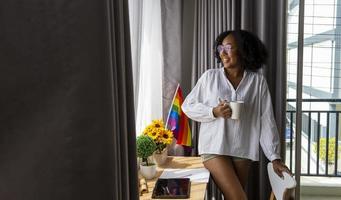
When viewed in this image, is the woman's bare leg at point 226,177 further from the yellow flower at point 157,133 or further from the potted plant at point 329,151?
the potted plant at point 329,151

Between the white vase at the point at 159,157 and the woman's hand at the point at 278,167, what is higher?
the woman's hand at the point at 278,167

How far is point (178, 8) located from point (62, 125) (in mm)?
2519

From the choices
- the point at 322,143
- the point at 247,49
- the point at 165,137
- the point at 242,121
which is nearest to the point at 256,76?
the point at 247,49

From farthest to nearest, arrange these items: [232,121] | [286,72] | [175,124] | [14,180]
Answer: [175,124] → [286,72] → [232,121] → [14,180]

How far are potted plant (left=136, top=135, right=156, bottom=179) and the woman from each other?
29 cm

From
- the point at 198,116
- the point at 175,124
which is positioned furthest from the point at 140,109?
the point at 198,116

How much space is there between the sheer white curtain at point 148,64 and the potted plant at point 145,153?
402 millimetres

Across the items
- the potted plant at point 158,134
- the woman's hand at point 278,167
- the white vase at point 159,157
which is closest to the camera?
the woman's hand at point 278,167

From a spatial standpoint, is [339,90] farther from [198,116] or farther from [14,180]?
[14,180]

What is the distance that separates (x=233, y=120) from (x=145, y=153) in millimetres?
526

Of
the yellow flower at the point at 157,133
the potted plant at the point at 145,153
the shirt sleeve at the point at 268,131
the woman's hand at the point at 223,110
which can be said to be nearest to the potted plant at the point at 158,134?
the yellow flower at the point at 157,133

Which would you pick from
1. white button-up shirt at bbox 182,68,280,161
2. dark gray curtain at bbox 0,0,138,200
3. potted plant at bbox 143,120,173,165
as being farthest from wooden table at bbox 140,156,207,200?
dark gray curtain at bbox 0,0,138,200

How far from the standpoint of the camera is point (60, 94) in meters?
0.41

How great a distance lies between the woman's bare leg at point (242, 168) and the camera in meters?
1.98
